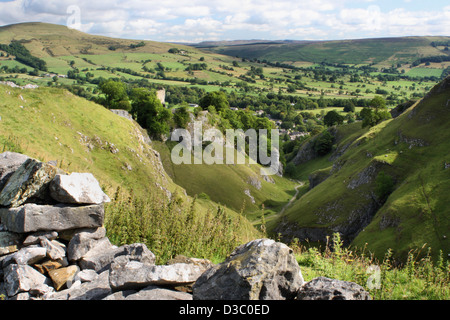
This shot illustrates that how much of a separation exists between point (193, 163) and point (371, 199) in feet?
144

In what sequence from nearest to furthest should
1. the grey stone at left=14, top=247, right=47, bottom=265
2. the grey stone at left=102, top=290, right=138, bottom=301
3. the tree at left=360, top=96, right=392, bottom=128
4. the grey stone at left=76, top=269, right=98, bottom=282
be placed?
the grey stone at left=102, top=290, right=138, bottom=301 < the grey stone at left=76, top=269, right=98, bottom=282 < the grey stone at left=14, top=247, right=47, bottom=265 < the tree at left=360, top=96, right=392, bottom=128

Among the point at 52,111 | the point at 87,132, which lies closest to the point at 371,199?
the point at 87,132

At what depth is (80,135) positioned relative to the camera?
43.4 metres

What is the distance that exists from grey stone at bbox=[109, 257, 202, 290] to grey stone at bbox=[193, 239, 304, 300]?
1.85 ft

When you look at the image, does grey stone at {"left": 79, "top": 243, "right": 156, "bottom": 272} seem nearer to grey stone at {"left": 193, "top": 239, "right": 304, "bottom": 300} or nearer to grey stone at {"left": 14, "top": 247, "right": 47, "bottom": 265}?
grey stone at {"left": 14, "top": 247, "right": 47, "bottom": 265}

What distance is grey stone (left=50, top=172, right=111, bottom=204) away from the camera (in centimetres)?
1020

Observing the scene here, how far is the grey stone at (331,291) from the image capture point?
6.93 metres

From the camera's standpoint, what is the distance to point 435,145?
242ft

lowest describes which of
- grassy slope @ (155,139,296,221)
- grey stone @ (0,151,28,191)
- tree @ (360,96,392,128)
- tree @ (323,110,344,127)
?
grassy slope @ (155,139,296,221)

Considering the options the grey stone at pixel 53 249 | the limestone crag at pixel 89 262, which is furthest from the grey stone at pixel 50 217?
the grey stone at pixel 53 249

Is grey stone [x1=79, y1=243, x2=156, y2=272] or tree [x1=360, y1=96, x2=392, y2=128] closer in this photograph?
grey stone [x1=79, y1=243, x2=156, y2=272]

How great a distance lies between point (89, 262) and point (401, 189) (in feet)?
226

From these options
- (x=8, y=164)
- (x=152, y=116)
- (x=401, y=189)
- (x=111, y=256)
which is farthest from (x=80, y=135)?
(x=401, y=189)

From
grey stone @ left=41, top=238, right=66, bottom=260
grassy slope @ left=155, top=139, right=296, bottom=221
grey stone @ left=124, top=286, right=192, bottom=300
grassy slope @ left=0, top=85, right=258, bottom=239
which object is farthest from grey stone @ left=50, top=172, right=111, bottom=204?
grassy slope @ left=155, top=139, right=296, bottom=221
